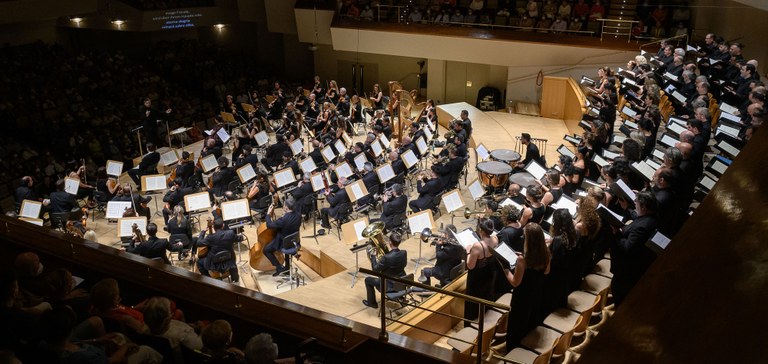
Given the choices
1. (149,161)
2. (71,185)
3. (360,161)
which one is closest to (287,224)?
(360,161)

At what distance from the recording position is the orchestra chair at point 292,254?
30.0 ft

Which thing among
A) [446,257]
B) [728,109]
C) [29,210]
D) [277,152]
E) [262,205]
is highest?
[728,109]

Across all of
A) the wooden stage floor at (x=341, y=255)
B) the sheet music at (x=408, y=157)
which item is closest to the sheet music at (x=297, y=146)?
the wooden stage floor at (x=341, y=255)

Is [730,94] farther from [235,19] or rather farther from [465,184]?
[235,19]

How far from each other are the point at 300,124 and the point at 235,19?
29.9 feet

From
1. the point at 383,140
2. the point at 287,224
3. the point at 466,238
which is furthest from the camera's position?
the point at 383,140

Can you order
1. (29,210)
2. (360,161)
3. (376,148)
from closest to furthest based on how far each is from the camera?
(29,210) < (360,161) < (376,148)

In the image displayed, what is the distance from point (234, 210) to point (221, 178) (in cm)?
266

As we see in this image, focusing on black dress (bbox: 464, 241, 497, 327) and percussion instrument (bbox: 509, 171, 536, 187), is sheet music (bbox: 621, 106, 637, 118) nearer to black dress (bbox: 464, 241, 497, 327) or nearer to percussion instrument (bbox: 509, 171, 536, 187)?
percussion instrument (bbox: 509, 171, 536, 187)

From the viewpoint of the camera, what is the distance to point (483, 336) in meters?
5.36

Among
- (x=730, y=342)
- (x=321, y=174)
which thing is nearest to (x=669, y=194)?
(x=730, y=342)

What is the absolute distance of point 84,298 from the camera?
4.52 metres

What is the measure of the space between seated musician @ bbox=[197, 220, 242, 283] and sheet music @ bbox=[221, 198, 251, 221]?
26cm

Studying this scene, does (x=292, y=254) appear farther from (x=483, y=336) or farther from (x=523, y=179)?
(x=483, y=336)
